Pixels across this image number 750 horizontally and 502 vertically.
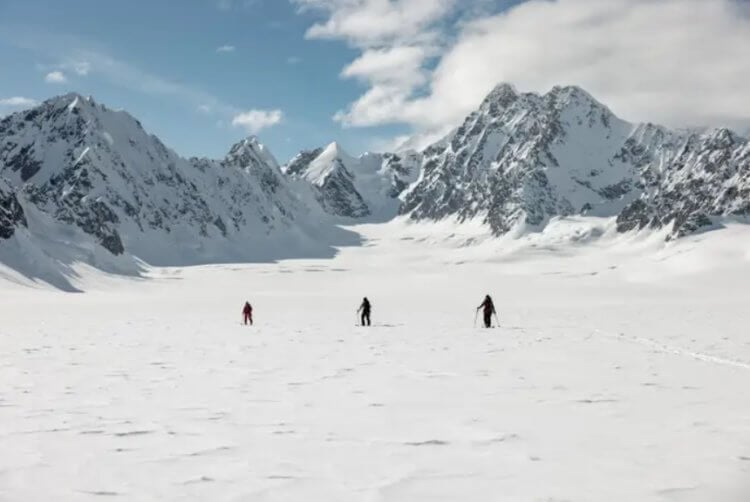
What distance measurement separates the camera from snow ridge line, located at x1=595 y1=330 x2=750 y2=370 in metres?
18.5

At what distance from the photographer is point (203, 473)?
8.23 metres

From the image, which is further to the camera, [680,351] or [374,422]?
[680,351]

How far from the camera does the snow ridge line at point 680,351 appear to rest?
18547 mm

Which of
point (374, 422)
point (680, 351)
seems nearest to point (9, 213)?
point (680, 351)

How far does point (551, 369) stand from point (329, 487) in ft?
36.4

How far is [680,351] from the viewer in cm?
2194

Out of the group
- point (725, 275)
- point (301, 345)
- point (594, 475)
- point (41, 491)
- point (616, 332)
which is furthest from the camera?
point (725, 275)

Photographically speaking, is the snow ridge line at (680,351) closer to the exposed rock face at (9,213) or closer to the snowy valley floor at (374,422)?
the snowy valley floor at (374,422)

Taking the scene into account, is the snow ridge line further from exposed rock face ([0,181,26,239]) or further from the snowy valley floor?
exposed rock face ([0,181,26,239])

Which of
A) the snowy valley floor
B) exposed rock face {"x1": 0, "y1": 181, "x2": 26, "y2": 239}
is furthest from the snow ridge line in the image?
exposed rock face {"x1": 0, "y1": 181, "x2": 26, "y2": 239}

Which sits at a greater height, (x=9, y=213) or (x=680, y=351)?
(x=9, y=213)

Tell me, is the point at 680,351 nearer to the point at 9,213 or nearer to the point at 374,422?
the point at 374,422

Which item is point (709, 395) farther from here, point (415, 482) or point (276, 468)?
point (276, 468)

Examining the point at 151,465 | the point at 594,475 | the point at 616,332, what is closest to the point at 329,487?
the point at 151,465
